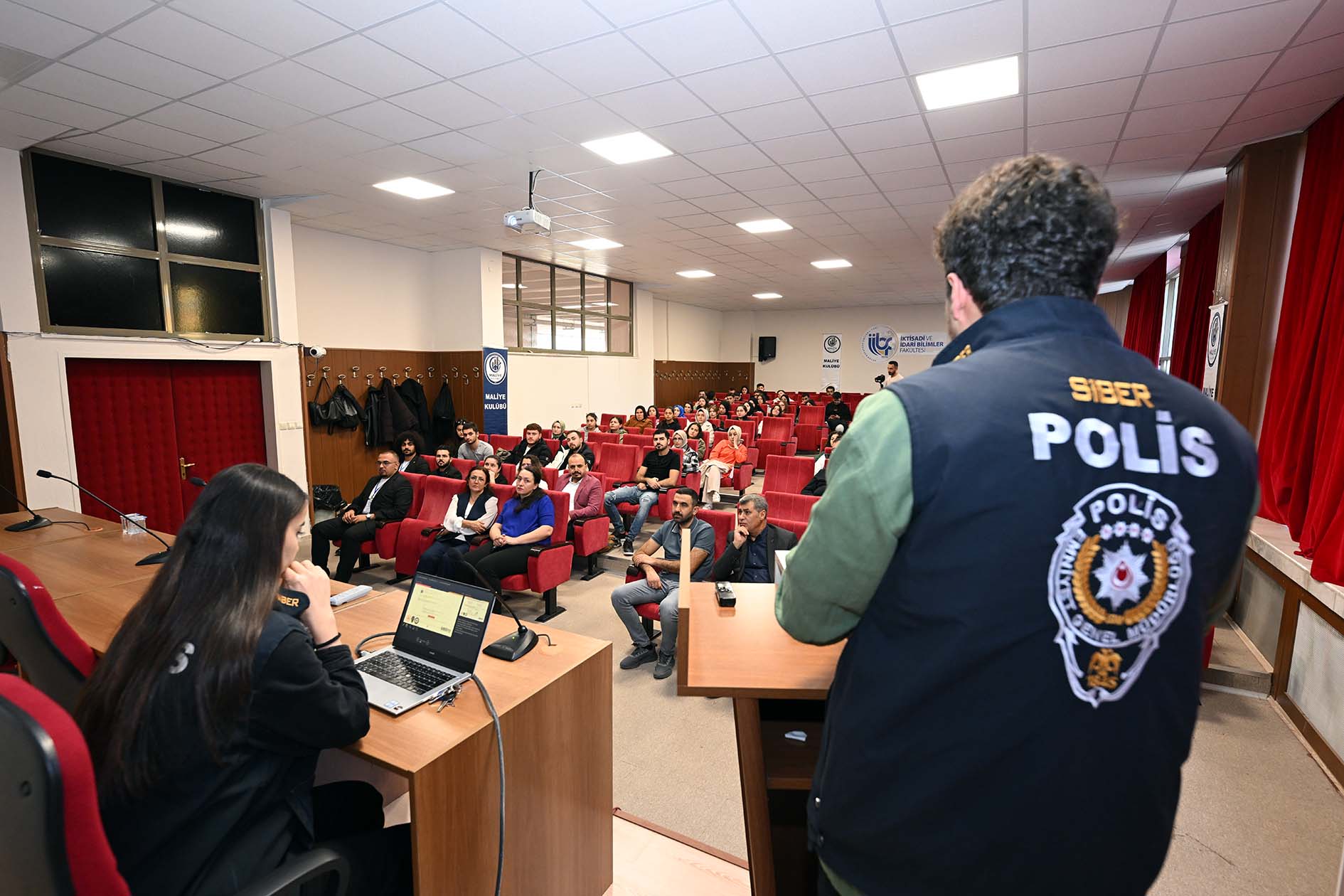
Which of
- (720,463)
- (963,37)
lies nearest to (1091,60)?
(963,37)

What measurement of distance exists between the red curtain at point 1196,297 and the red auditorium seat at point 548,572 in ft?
19.8

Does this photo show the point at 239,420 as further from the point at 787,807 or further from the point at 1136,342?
the point at 1136,342

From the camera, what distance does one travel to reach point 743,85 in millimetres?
3779

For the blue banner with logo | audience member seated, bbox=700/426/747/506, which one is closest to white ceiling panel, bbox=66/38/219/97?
audience member seated, bbox=700/426/747/506

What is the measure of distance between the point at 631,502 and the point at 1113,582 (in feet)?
19.4

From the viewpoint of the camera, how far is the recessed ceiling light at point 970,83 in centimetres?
355

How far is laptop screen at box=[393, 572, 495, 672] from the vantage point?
5.95 feet

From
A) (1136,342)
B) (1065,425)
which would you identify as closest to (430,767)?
(1065,425)

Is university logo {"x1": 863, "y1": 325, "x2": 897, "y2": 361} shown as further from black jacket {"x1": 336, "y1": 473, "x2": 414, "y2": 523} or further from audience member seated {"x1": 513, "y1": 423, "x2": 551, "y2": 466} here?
black jacket {"x1": 336, "y1": 473, "x2": 414, "y2": 523}

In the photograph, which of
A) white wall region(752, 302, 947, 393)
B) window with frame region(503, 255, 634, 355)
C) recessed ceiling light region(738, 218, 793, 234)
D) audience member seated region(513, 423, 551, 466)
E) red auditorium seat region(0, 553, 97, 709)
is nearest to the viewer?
red auditorium seat region(0, 553, 97, 709)

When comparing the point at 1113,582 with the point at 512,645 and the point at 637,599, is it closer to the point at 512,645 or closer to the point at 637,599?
the point at 512,645

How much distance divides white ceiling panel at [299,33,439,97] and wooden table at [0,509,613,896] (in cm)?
283

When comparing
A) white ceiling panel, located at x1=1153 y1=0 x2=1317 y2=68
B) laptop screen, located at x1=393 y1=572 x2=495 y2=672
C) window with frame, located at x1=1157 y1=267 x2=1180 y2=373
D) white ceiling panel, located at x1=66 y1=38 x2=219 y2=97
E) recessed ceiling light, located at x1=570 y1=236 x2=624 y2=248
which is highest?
recessed ceiling light, located at x1=570 y1=236 x2=624 y2=248

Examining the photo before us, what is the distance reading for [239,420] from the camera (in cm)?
668
